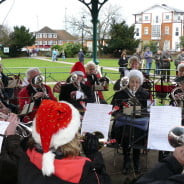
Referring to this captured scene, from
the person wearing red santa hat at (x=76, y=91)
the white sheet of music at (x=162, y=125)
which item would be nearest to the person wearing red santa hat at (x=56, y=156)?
the white sheet of music at (x=162, y=125)

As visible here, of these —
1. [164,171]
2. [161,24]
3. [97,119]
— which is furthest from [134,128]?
[161,24]

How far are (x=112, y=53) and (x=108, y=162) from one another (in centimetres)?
3277

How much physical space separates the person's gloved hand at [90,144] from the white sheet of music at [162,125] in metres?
0.84

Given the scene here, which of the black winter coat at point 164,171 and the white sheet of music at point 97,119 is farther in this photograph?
the white sheet of music at point 97,119

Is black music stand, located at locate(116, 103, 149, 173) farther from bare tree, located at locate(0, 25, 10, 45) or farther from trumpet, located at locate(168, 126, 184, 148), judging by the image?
bare tree, located at locate(0, 25, 10, 45)

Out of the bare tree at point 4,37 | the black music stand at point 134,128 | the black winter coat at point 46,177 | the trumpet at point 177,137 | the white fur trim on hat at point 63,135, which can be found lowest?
the black music stand at point 134,128

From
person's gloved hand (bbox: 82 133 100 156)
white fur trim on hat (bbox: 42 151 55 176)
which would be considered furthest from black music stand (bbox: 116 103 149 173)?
white fur trim on hat (bbox: 42 151 55 176)

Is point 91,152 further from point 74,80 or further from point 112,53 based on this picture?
point 112,53

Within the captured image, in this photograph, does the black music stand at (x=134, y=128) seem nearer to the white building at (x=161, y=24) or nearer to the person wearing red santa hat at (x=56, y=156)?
the person wearing red santa hat at (x=56, y=156)

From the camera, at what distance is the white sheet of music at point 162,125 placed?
2.53 m

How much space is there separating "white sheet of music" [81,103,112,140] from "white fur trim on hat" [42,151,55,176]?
1.24 meters

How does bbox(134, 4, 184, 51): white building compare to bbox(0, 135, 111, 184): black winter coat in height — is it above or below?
above

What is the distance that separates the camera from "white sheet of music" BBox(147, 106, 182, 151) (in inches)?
99.6

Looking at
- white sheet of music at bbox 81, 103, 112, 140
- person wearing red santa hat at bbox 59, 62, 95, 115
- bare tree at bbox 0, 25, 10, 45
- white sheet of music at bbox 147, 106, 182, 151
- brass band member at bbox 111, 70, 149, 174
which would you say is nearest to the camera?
white sheet of music at bbox 147, 106, 182, 151
